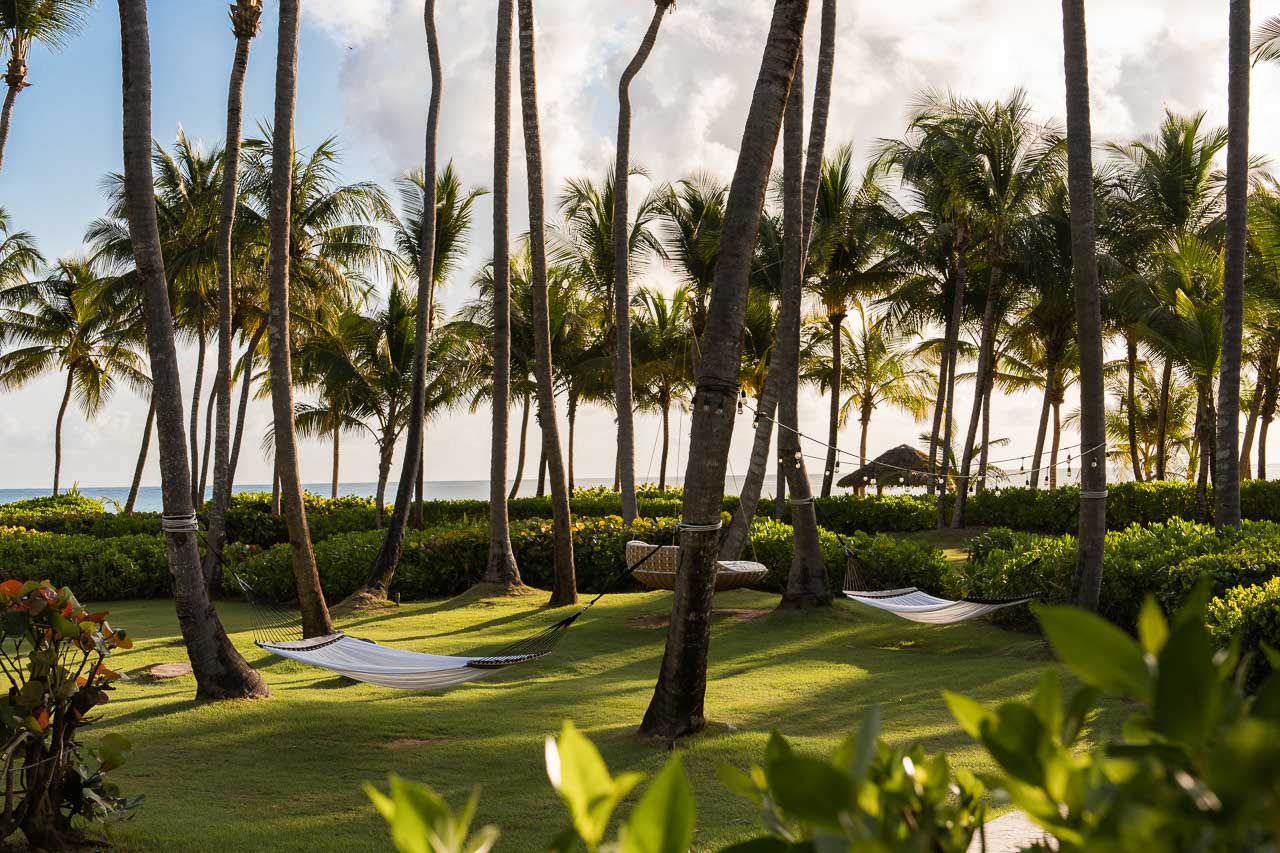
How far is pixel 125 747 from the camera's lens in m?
3.63

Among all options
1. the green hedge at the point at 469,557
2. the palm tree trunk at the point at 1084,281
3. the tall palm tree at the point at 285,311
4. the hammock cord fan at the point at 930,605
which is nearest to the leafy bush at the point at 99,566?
the green hedge at the point at 469,557

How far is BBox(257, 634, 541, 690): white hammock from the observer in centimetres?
515

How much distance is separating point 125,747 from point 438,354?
17845 mm

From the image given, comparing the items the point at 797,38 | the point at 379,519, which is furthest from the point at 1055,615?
the point at 379,519

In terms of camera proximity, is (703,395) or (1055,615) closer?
(1055,615)

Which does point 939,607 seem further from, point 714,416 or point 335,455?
point 335,455

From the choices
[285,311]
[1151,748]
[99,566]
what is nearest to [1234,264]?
[285,311]

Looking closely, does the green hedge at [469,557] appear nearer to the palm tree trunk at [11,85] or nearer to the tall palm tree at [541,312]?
the tall palm tree at [541,312]

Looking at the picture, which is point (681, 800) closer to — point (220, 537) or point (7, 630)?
point (7, 630)

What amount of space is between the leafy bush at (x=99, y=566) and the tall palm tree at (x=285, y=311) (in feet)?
19.5

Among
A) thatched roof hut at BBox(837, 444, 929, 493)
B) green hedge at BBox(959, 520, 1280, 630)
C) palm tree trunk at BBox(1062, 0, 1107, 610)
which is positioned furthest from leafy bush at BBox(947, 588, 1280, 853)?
thatched roof hut at BBox(837, 444, 929, 493)

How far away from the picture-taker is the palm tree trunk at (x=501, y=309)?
36.9 ft

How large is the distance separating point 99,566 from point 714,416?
35.5 feet

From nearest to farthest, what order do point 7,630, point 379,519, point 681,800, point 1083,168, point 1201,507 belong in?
point 681,800 → point 7,630 → point 1083,168 → point 1201,507 → point 379,519
